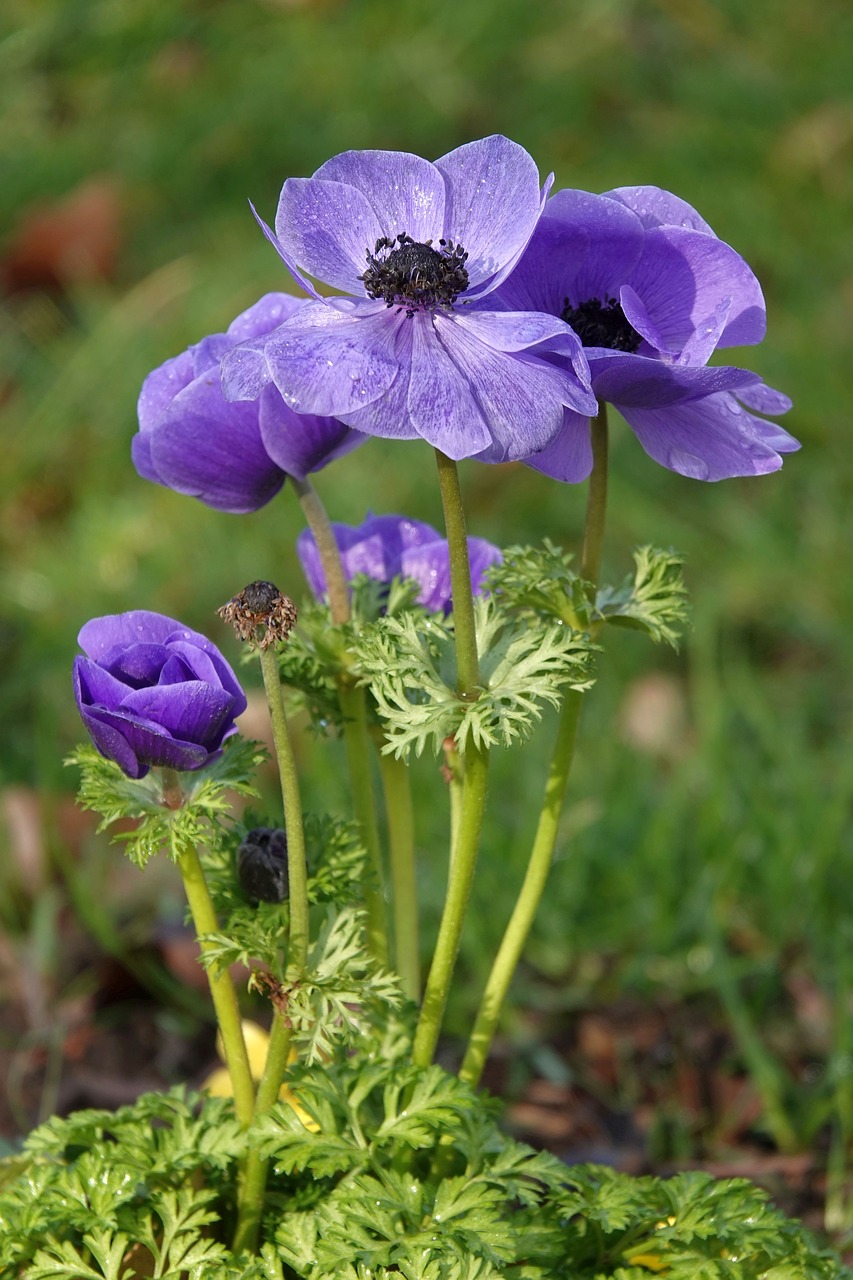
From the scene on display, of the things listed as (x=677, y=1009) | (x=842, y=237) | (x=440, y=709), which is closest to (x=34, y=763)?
(x=677, y=1009)

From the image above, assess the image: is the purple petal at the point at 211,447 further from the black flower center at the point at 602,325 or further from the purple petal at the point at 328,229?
the black flower center at the point at 602,325

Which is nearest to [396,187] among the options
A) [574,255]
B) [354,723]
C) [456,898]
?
[574,255]

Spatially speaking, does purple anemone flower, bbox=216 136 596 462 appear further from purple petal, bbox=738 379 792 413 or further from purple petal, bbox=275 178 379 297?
purple petal, bbox=738 379 792 413

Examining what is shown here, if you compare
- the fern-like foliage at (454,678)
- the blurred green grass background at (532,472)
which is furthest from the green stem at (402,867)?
the blurred green grass background at (532,472)

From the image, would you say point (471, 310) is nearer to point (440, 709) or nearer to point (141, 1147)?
point (440, 709)

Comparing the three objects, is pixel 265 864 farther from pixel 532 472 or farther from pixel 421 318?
pixel 532 472

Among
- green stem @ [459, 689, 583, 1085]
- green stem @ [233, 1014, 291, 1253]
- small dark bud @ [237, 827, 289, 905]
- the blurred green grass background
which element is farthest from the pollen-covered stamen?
the blurred green grass background

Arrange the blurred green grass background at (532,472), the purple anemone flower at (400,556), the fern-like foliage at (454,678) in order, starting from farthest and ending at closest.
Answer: the blurred green grass background at (532,472) < the purple anemone flower at (400,556) < the fern-like foliage at (454,678)
